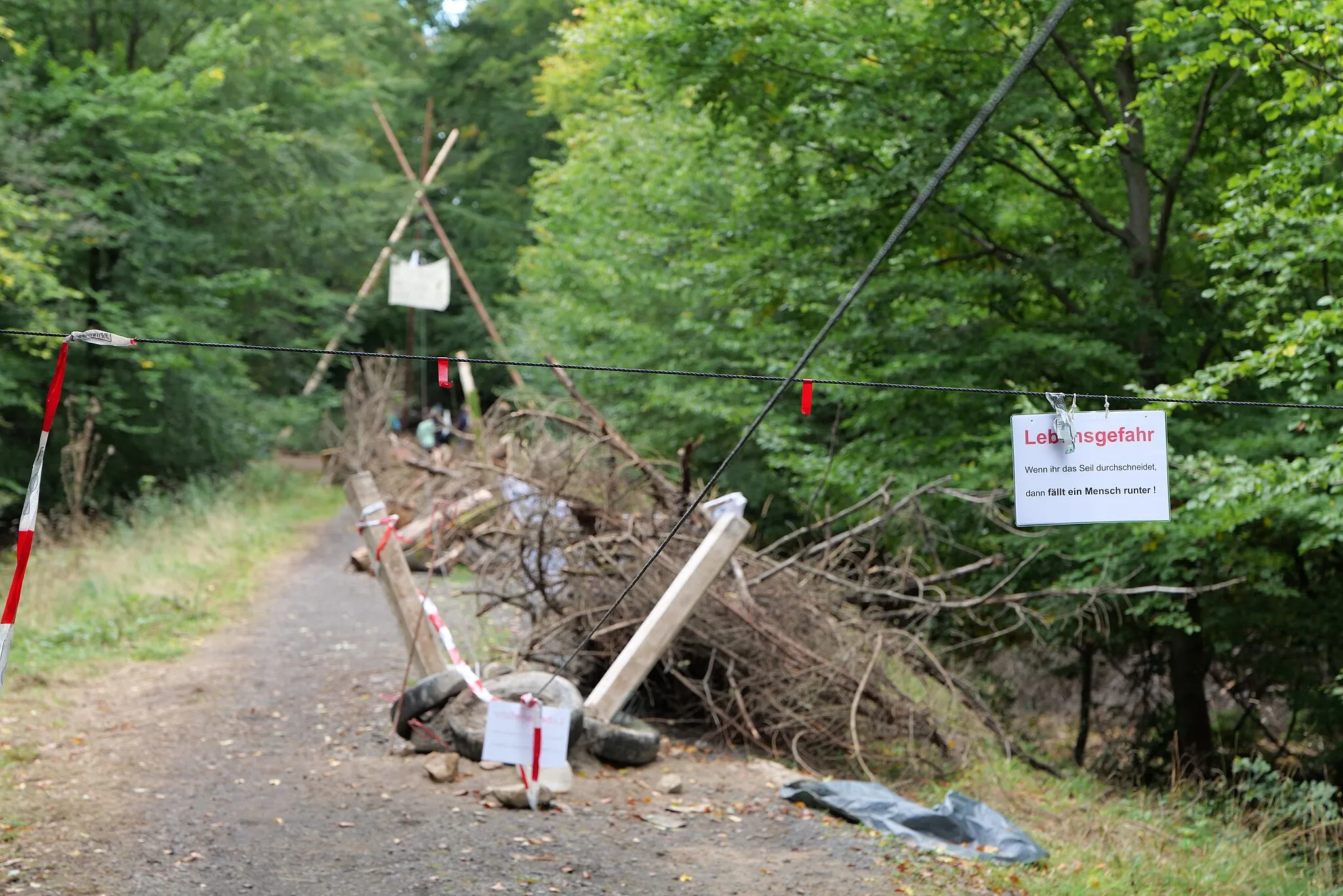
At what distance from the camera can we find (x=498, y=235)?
3506 centimetres

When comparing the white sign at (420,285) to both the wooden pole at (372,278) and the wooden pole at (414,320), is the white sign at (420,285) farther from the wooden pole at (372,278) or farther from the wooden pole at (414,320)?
the wooden pole at (414,320)

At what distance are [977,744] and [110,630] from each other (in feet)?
23.1

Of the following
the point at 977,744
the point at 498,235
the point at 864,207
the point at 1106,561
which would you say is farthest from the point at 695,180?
the point at 498,235

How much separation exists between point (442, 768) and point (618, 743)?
105 centimetres

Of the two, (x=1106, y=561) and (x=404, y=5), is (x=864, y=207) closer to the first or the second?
(x=1106, y=561)

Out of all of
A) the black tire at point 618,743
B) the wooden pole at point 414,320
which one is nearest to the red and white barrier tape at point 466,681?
the black tire at point 618,743

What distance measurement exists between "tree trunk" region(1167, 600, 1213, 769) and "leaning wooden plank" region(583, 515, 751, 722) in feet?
18.9

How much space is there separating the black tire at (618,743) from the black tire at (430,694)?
77 centimetres

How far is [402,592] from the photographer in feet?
24.2

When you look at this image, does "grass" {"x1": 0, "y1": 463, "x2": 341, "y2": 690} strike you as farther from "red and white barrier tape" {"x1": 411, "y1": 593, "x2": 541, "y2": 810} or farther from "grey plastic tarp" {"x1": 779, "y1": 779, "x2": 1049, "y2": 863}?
"grey plastic tarp" {"x1": 779, "y1": 779, "x2": 1049, "y2": 863}

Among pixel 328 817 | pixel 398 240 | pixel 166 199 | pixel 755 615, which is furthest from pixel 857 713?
pixel 398 240

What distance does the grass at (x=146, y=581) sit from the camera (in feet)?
32.7

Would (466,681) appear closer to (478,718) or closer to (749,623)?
(478,718)

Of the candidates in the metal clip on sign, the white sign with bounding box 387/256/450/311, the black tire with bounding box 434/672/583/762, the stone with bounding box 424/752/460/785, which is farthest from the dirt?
the white sign with bounding box 387/256/450/311
